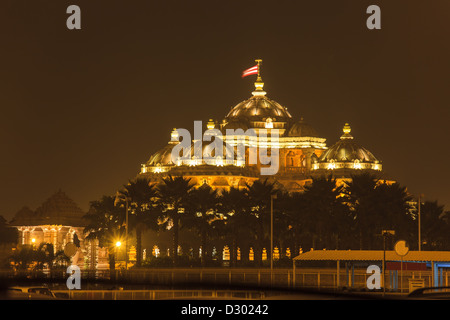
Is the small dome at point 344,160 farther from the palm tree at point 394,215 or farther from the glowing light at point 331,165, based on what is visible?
the palm tree at point 394,215

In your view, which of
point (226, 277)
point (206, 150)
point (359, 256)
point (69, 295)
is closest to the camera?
point (69, 295)

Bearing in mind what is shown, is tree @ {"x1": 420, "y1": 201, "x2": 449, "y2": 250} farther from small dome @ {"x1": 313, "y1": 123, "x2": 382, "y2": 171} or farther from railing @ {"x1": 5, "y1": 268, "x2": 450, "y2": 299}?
small dome @ {"x1": 313, "y1": 123, "x2": 382, "y2": 171}

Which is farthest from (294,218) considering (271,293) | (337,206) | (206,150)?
(271,293)

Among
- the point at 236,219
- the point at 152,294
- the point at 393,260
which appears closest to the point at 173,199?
the point at 236,219

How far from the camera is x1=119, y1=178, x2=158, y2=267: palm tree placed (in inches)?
5482

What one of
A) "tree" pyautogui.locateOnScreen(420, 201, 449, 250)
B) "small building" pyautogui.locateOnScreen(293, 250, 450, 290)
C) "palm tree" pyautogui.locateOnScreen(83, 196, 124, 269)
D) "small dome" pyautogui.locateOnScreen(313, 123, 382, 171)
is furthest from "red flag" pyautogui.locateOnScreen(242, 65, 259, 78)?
"small building" pyautogui.locateOnScreen(293, 250, 450, 290)

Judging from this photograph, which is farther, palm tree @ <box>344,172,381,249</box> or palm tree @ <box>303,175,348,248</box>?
palm tree @ <box>344,172,381,249</box>

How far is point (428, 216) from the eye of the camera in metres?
151

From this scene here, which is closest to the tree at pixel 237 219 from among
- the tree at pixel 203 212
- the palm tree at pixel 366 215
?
the tree at pixel 203 212

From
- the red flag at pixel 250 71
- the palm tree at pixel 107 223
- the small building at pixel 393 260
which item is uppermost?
the red flag at pixel 250 71

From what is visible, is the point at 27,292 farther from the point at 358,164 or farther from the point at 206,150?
the point at 358,164

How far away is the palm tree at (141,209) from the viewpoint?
457ft

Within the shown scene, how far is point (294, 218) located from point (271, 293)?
6196 centimetres

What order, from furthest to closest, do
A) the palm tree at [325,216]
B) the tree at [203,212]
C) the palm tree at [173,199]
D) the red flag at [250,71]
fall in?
the red flag at [250,71], the palm tree at [173,199], the tree at [203,212], the palm tree at [325,216]
